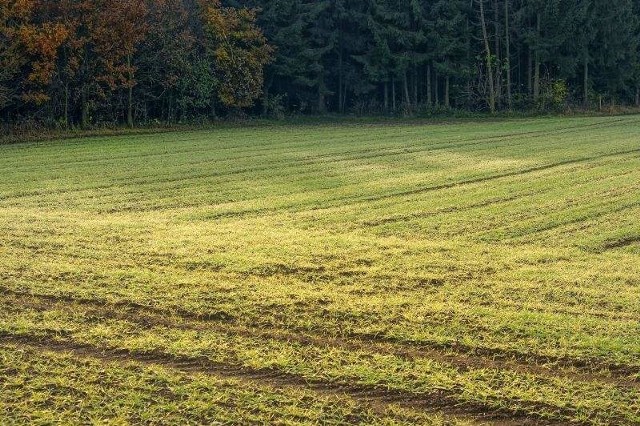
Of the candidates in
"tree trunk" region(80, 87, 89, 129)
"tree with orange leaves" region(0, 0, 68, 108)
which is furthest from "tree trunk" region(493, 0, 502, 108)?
"tree with orange leaves" region(0, 0, 68, 108)

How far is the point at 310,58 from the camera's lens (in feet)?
175

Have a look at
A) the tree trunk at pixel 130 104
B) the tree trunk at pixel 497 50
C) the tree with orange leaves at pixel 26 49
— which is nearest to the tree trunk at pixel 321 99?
the tree trunk at pixel 497 50

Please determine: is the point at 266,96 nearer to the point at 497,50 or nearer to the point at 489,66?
the point at 489,66

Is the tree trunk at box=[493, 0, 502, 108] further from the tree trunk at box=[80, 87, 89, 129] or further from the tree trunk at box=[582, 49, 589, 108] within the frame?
the tree trunk at box=[80, 87, 89, 129]

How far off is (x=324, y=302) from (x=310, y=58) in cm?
4634

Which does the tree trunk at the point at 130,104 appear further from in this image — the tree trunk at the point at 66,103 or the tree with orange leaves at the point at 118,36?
the tree trunk at the point at 66,103

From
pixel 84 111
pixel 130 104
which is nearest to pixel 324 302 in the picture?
pixel 84 111

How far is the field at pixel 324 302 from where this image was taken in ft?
19.4

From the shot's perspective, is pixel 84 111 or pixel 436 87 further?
pixel 436 87

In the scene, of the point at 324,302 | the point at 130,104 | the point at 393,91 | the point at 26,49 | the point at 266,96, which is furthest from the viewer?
the point at 393,91

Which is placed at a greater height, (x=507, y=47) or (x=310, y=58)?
(x=507, y=47)

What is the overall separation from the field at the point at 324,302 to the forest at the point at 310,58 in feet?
70.1

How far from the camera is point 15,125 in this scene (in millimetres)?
36375

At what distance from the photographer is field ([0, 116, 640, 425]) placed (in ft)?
19.4
